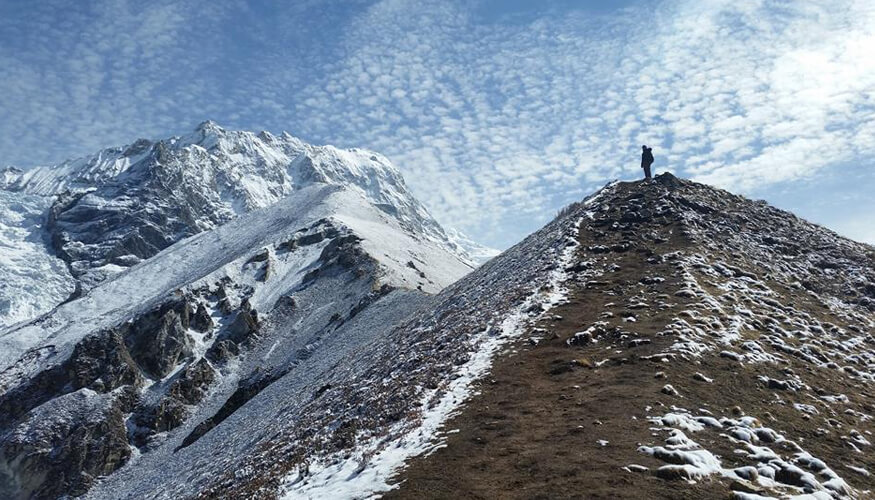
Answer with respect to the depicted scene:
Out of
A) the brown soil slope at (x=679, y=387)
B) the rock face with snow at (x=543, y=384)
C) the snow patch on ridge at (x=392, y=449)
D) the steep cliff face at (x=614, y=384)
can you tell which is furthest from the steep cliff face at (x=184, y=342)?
the snow patch on ridge at (x=392, y=449)

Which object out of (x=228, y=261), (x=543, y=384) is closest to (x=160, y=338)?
(x=228, y=261)

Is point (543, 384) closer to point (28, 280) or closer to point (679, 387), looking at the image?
point (679, 387)

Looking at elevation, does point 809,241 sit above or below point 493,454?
above

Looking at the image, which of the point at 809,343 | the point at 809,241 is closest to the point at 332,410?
the point at 809,343

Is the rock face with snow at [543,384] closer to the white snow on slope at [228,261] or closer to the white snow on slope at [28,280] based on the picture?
the white snow on slope at [228,261]

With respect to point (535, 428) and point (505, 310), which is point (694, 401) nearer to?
point (535, 428)

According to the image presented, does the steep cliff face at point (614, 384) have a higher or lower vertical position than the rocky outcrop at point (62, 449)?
higher

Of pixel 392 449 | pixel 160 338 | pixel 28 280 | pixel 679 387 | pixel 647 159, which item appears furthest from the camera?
pixel 28 280

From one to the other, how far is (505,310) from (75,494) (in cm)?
5066

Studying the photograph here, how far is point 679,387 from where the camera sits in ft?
55.3

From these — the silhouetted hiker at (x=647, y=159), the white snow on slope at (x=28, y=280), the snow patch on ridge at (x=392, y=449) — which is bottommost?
the snow patch on ridge at (x=392, y=449)

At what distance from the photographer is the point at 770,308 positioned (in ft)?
85.5

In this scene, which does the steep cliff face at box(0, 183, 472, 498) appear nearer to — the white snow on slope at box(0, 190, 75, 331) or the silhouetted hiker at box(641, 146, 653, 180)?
the silhouetted hiker at box(641, 146, 653, 180)

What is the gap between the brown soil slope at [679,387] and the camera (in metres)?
12.3
